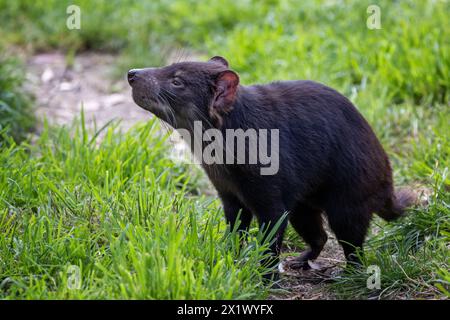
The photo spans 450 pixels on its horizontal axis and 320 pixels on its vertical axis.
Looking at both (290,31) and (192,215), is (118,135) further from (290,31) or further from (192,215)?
(290,31)

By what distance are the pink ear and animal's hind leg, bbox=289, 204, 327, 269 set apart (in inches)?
31.1

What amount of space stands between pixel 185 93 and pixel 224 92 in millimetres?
190

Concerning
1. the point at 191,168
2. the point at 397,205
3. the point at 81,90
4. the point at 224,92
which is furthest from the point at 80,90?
the point at 397,205

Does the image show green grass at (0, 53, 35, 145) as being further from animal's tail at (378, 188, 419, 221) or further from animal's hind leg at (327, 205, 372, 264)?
animal's tail at (378, 188, 419, 221)

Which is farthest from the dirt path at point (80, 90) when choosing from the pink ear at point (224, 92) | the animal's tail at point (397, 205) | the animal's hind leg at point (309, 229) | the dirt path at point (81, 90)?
the animal's tail at point (397, 205)

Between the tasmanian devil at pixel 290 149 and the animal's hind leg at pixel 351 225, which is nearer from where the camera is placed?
the tasmanian devil at pixel 290 149

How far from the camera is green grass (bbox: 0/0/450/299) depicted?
10.7ft

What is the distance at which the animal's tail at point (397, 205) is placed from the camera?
4005mm

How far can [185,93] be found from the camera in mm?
3564

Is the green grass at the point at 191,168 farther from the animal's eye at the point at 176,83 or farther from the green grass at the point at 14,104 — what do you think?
the animal's eye at the point at 176,83

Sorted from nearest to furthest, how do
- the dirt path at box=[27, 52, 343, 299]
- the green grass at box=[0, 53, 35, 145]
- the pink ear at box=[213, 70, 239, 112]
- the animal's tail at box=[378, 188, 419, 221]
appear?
the pink ear at box=[213, 70, 239, 112] < the animal's tail at box=[378, 188, 419, 221] < the green grass at box=[0, 53, 35, 145] < the dirt path at box=[27, 52, 343, 299]

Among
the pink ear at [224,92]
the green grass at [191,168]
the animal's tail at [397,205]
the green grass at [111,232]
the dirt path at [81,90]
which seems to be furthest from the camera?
the dirt path at [81,90]

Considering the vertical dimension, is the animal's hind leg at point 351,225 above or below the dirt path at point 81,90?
below

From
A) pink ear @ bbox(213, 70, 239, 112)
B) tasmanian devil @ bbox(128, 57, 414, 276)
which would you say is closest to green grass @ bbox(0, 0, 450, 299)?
tasmanian devil @ bbox(128, 57, 414, 276)
